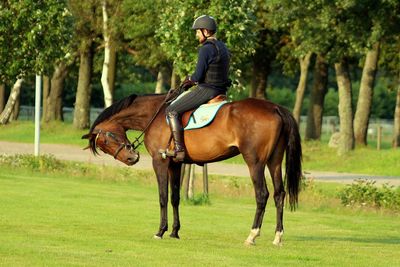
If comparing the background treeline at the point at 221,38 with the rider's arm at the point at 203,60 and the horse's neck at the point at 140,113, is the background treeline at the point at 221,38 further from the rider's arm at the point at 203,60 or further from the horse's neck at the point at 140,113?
the rider's arm at the point at 203,60

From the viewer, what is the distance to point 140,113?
20.7 m

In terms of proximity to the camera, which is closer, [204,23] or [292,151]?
[292,151]

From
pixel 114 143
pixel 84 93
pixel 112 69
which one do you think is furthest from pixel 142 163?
pixel 114 143

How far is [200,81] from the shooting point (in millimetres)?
19797

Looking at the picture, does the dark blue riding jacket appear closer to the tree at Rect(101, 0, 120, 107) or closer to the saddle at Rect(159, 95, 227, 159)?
the saddle at Rect(159, 95, 227, 159)

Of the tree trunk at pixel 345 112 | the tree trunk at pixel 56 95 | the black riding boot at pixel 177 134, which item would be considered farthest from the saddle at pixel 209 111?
the tree trunk at pixel 56 95

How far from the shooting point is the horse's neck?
20.6 metres

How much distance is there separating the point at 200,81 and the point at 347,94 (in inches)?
1470

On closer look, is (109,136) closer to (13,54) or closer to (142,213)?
(142,213)

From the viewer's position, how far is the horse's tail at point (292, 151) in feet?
63.8

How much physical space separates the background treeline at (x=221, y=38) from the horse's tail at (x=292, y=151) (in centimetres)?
1135

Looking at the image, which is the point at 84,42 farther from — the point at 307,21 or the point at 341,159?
the point at 341,159

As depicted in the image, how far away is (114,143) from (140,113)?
72cm

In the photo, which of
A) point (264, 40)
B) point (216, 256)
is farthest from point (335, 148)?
point (216, 256)
